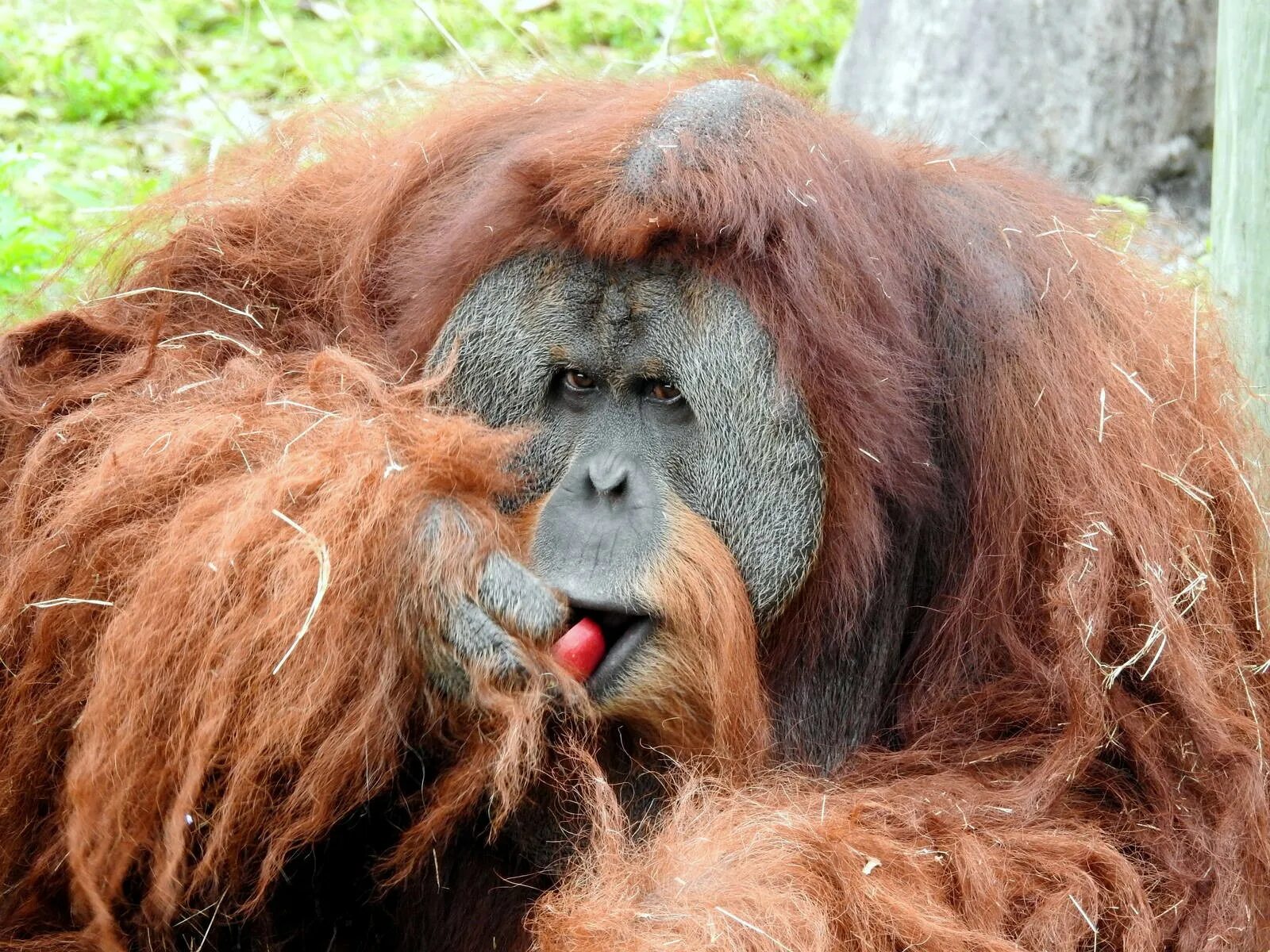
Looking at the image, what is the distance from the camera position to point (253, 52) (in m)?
5.50

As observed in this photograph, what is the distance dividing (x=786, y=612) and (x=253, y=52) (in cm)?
376

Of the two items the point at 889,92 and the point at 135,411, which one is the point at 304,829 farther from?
the point at 889,92

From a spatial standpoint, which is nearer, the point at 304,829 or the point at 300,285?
the point at 304,829

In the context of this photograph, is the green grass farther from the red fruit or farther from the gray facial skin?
the red fruit

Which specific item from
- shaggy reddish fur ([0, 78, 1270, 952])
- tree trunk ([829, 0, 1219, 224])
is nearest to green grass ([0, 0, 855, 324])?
tree trunk ([829, 0, 1219, 224])

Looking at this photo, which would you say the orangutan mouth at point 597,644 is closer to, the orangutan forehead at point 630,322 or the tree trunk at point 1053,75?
the orangutan forehead at point 630,322

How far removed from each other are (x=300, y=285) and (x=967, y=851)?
157cm

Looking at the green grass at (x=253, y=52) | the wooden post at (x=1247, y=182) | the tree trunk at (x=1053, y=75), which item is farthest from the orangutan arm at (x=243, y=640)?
the tree trunk at (x=1053, y=75)

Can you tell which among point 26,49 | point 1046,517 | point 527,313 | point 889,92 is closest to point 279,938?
point 527,313

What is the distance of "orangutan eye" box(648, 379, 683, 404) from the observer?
8.02ft

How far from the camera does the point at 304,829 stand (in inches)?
89.4

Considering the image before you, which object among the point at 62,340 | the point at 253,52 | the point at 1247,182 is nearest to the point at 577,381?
the point at 62,340

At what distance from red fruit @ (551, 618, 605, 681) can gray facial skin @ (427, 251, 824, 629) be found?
0.06 m

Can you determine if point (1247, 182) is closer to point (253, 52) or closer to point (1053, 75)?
point (1053, 75)
